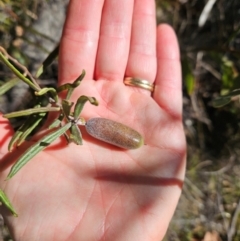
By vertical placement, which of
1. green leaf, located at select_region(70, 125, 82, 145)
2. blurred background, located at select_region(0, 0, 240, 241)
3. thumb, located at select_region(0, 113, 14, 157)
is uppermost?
green leaf, located at select_region(70, 125, 82, 145)

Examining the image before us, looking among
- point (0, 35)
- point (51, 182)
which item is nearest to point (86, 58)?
point (51, 182)

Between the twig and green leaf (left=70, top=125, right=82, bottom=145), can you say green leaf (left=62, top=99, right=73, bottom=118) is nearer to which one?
green leaf (left=70, top=125, right=82, bottom=145)

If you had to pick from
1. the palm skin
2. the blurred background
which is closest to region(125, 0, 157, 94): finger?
the palm skin

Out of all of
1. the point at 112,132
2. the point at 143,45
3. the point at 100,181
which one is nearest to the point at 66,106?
the point at 112,132

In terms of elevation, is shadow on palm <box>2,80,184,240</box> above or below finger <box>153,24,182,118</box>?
below

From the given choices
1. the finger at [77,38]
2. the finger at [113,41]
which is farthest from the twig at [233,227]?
the finger at [77,38]

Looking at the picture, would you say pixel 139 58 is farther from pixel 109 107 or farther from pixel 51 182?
pixel 51 182
